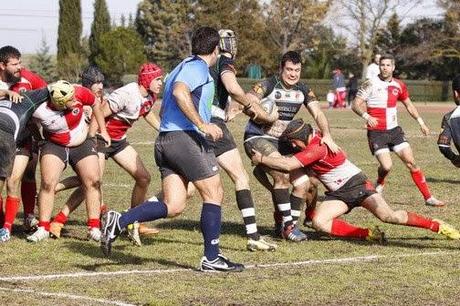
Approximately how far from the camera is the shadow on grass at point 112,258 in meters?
9.18

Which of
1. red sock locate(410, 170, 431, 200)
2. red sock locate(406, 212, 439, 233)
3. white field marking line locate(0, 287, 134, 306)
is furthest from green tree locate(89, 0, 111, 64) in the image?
white field marking line locate(0, 287, 134, 306)

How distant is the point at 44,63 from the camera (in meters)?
81.2

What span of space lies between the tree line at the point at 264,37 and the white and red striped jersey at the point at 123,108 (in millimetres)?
58272

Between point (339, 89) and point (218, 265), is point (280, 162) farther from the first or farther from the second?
point (339, 89)

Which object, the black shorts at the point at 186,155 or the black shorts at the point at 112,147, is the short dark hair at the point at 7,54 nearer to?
the black shorts at the point at 112,147

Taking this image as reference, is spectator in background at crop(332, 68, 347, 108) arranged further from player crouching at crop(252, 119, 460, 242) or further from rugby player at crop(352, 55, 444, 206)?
player crouching at crop(252, 119, 460, 242)

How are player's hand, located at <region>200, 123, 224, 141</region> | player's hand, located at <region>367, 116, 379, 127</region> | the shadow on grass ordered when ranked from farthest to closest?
player's hand, located at <region>367, 116, 379, 127</region> → the shadow on grass → player's hand, located at <region>200, 123, 224, 141</region>

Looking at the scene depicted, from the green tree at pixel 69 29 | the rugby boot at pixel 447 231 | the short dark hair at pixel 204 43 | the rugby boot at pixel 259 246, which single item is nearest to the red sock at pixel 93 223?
the rugby boot at pixel 259 246

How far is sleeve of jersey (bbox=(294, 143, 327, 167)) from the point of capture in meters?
10.4

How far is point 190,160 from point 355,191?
8.24 feet

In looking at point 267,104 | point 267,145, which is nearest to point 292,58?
point 267,104

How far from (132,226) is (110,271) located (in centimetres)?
95

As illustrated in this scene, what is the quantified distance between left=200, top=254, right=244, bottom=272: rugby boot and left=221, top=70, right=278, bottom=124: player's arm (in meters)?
1.75

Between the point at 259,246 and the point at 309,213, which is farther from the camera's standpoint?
the point at 309,213
